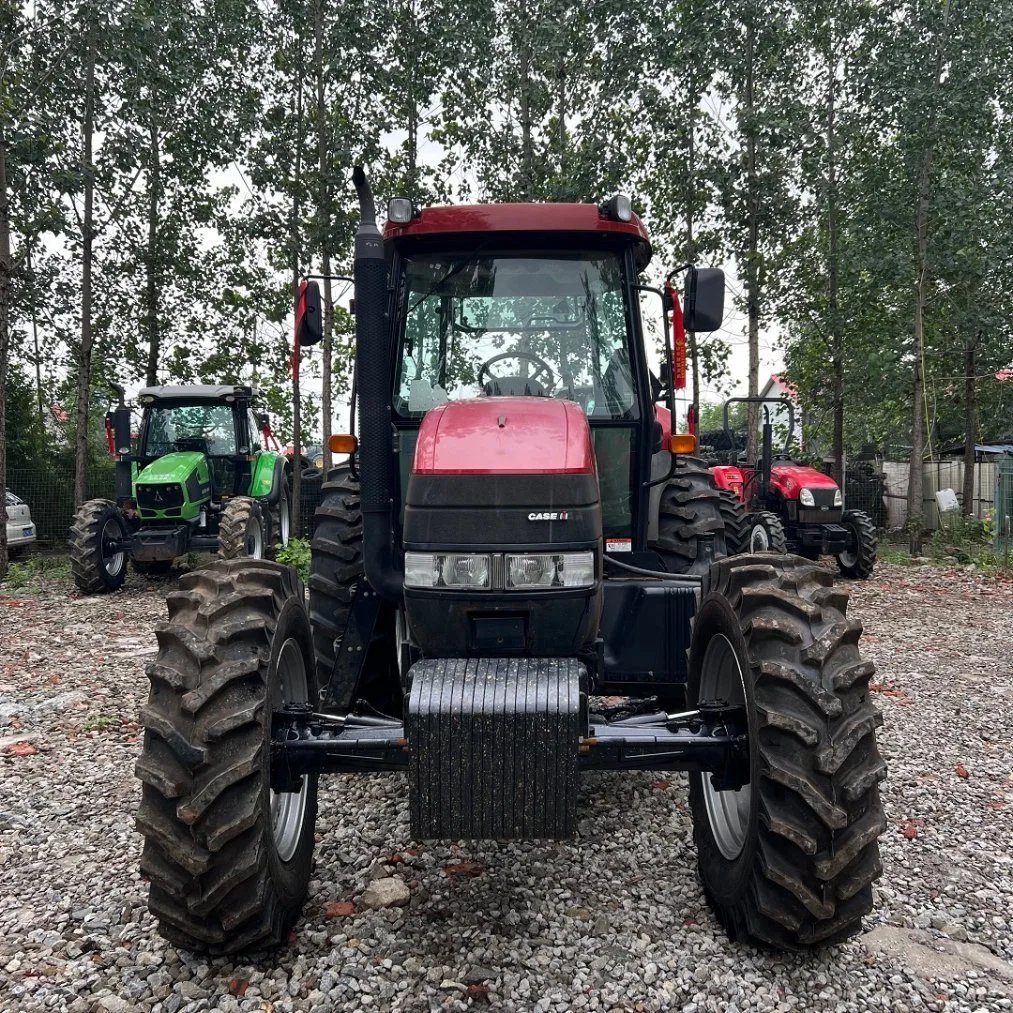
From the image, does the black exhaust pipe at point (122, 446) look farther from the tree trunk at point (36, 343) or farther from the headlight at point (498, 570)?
the headlight at point (498, 570)

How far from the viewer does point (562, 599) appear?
2.68m

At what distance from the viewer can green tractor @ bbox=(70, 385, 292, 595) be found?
32.5 feet

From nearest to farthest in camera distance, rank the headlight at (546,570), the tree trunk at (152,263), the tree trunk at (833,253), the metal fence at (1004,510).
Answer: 1. the headlight at (546,570)
2. the metal fence at (1004,510)
3. the tree trunk at (833,253)
4. the tree trunk at (152,263)

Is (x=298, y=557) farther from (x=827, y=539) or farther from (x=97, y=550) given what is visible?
(x=827, y=539)

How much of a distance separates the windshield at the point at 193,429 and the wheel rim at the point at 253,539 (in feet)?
5.18

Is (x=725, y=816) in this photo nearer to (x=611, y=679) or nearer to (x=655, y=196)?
(x=611, y=679)

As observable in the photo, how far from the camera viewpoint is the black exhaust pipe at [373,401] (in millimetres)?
3014

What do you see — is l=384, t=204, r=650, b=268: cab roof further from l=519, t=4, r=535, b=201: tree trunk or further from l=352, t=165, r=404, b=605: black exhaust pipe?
→ l=519, t=4, r=535, b=201: tree trunk

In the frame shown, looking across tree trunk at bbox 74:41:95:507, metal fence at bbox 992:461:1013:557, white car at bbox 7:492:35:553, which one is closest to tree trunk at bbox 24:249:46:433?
tree trunk at bbox 74:41:95:507

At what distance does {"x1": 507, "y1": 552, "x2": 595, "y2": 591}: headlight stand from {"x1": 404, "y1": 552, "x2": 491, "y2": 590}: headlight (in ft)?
0.27

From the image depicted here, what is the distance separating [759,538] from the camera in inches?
425

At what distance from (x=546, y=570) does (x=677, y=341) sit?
6.36 ft

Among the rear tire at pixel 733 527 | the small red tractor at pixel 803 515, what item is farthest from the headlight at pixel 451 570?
the small red tractor at pixel 803 515

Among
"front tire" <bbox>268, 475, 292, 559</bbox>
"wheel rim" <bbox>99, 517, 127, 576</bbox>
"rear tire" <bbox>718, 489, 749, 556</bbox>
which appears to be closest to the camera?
"rear tire" <bbox>718, 489, 749, 556</bbox>
